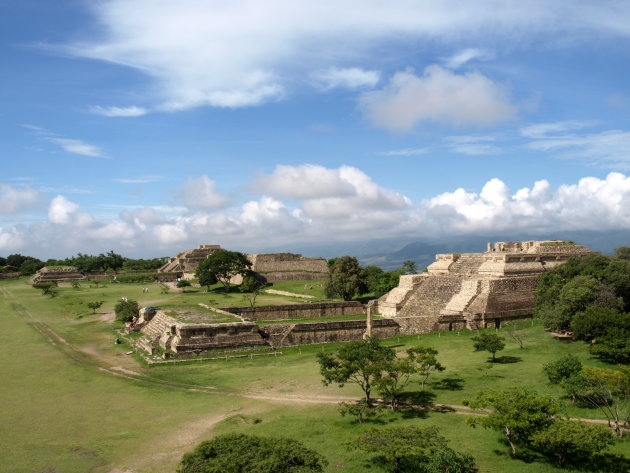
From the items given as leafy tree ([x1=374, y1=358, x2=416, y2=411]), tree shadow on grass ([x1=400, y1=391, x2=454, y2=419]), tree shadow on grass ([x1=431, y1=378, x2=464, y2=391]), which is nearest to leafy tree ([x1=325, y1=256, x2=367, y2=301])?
tree shadow on grass ([x1=431, y1=378, x2=464, y2=391])

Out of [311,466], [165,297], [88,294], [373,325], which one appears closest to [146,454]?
[311,466]

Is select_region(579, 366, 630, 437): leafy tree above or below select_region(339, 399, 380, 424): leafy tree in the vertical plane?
above

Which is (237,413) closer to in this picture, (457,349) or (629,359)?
(457,349)

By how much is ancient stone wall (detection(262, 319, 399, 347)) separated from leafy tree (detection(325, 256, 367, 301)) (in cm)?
1195

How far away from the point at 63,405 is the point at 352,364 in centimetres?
1266

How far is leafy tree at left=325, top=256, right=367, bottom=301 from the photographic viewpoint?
5006 centimetres

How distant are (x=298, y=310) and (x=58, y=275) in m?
56.4

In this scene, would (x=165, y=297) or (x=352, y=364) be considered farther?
(x=165, y=297)

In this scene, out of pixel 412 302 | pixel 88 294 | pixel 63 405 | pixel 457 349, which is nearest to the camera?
pixel 63 405

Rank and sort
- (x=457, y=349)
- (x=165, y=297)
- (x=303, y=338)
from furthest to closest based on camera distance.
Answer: (x=165, y=297), (x=303, y=338), (x=457, y=349)

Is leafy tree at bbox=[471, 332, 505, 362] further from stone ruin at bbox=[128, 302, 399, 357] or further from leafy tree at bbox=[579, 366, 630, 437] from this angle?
→ stone ruin at bbox=[128, 302, 399, 357]

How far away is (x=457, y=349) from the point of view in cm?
3066

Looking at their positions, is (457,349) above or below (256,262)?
below

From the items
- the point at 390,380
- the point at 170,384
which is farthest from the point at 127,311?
the point at 390,380
